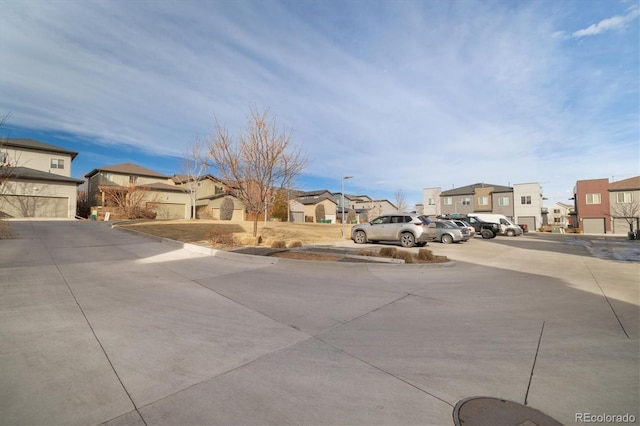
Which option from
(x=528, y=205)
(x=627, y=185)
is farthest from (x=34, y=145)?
Result: (x=627, y=185)

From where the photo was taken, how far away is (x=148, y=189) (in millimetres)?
32938

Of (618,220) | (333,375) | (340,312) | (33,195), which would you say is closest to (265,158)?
(340,312)

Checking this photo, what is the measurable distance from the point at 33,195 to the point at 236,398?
3693 cm

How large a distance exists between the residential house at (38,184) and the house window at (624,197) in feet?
230

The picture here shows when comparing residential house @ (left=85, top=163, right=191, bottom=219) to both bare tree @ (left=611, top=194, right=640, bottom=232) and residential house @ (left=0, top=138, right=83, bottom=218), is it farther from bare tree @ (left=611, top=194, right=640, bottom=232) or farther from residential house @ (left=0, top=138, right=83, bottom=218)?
bare tree @ (left=611, top=194, right=640, bottom=232)

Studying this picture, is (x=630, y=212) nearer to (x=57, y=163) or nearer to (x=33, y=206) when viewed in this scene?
(x=33, y=206)

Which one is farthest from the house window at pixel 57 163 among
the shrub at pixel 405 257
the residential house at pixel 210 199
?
the shrub at pixel 405 257

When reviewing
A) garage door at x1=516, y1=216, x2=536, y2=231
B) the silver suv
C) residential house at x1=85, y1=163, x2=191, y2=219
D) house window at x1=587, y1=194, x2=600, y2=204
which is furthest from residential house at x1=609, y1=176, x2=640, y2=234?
residential house at x1=85, y1=163, x2=191, y2=219

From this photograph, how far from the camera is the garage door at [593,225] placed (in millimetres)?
43094

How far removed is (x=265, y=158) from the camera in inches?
534

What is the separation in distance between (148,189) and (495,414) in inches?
1472

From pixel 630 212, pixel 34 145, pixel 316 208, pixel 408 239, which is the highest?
pixel 34 145

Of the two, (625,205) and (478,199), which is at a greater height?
(478,199)

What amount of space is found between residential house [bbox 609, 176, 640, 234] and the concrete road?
48.8 m
